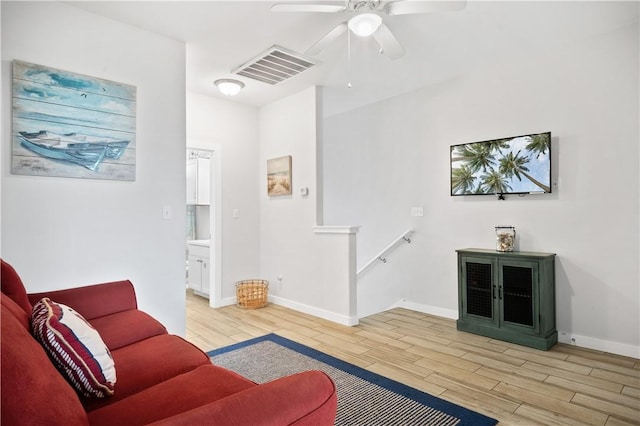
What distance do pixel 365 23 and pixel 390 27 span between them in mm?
652

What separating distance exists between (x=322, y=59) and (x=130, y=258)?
98.4 inches

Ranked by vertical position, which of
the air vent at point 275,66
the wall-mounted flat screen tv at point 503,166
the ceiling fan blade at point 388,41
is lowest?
the wall-mounted flat screen tv at point 503,166

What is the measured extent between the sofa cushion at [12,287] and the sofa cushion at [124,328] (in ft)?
1.28

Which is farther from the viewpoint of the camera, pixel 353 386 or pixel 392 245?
pixel 392 245

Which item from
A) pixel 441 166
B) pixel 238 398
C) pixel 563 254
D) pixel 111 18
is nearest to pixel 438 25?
pixel 441 166

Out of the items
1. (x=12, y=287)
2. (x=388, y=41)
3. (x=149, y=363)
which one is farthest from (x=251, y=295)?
(x=388, y=41)

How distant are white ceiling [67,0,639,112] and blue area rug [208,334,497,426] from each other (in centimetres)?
266

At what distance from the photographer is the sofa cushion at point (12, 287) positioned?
5.12 ft

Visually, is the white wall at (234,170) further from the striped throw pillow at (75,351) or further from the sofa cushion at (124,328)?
the striped throw pillow at (75,351)

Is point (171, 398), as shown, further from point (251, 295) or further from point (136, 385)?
point (251, 295)

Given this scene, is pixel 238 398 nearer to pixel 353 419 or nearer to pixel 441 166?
pixel 353 419

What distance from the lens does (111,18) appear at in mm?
2732

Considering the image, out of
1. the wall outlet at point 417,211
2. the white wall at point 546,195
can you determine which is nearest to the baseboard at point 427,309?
the white wall at point 546,195

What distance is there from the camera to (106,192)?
2707mm
